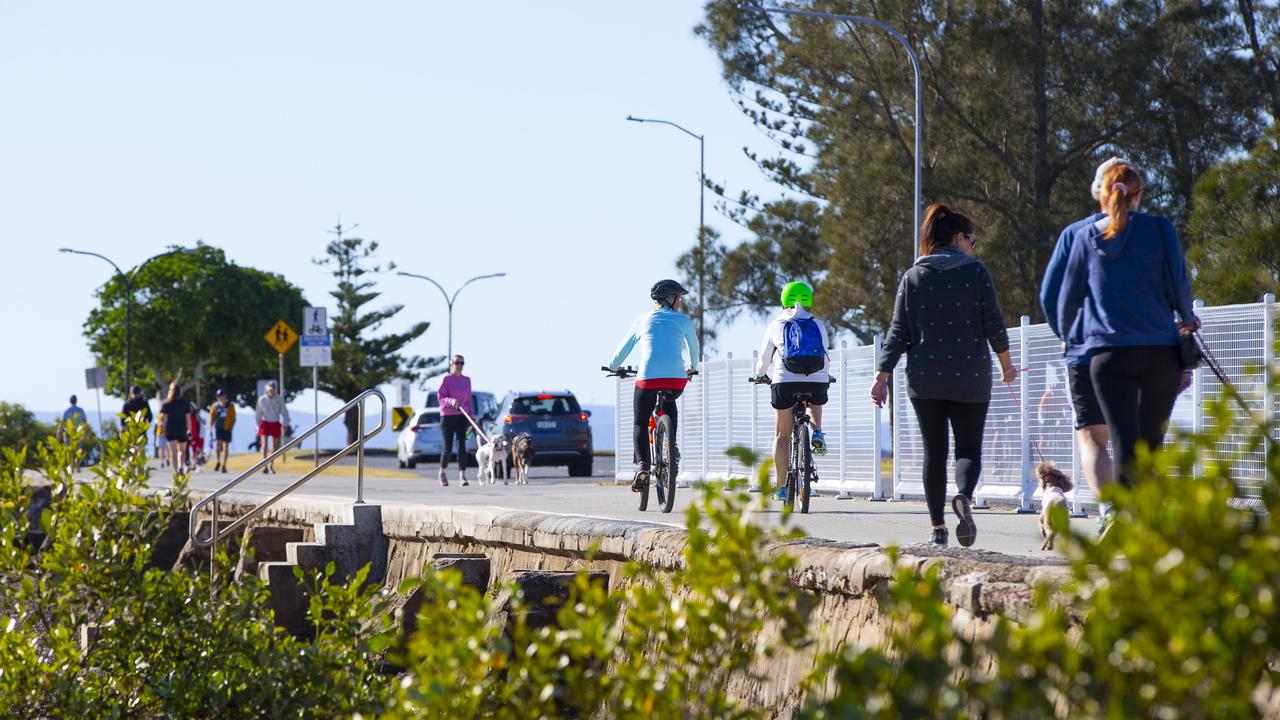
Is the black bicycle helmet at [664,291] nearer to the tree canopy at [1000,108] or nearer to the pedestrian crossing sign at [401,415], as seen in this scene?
the tree canopy at [1000,108]

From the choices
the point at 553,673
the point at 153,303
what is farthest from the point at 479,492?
the point at 153,303

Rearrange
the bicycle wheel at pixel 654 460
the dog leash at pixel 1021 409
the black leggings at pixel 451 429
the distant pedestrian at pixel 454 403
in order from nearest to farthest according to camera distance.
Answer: the bicycle wheel at pixel 654 460 < the dog leash at pixel 1021 409 < the distant pedestrian at pixel 454 403 < the black leggings at pixel 451 429

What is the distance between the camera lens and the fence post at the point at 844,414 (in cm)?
1675

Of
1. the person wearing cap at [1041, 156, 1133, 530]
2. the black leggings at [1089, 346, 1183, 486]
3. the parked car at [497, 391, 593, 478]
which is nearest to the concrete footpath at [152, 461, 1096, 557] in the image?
the person wearing cap at [1041, 156, 1133, 530]

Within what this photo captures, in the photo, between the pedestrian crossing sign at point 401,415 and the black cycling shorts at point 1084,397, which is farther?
the pedestrian crossing sign at point 401,415

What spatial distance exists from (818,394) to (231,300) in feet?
244

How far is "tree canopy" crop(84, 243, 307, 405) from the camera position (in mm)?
79562

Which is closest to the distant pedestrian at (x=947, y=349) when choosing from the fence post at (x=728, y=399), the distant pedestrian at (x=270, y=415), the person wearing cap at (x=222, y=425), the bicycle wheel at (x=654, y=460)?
the bicycle wheel at (x=654, y=460)

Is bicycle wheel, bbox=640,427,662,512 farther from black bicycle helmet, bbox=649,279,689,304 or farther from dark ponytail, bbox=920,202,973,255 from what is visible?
dark ponytail, bbox=920,202,973,255

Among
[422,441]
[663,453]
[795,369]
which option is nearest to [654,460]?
[663,453]

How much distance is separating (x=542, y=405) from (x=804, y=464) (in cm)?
1975

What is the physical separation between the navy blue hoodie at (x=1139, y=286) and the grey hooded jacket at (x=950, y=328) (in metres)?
1.43

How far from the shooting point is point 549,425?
31172 mm

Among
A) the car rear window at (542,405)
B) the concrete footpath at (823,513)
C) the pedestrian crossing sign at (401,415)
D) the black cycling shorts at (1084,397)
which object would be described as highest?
the pedestrian crossing sign at (401,415)
